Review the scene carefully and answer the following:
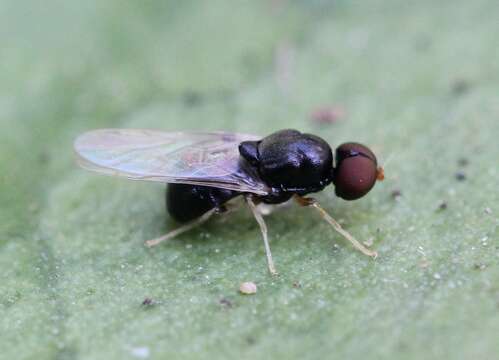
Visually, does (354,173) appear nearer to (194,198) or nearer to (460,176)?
(460,176)

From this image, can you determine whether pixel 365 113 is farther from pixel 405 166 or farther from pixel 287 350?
pixel 287 350

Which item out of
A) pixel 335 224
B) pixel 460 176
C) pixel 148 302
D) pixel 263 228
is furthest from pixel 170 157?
pixel 460 176

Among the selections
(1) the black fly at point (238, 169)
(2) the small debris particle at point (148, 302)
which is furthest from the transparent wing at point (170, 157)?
(2) the small debris particle at point (148, 302)

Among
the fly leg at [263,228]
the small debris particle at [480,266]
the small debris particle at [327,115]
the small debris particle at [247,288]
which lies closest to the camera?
the small debris particle at [480,266]

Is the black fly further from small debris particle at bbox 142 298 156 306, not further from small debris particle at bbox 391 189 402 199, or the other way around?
small debris particle at bbox 142 298 156 306

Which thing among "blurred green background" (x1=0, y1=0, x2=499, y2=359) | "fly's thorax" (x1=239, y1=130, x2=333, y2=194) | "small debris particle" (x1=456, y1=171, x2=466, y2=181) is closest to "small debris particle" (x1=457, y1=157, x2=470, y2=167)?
"blurred green background" (x1=0, y1=0, x2=499, y2=359)

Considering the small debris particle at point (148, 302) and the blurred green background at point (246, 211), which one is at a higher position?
the blurred green background at point (246, 211)

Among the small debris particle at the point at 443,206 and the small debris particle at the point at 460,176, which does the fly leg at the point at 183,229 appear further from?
the small debris particle at the point at 460,176
